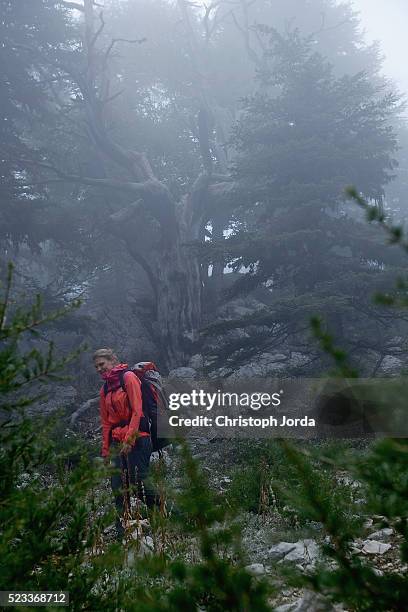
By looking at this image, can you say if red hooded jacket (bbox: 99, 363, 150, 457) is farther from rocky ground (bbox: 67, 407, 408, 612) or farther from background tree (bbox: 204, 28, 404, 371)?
background tree (bbox: 204, 28, 404, 371)

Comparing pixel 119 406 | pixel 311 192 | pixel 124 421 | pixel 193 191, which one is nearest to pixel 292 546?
Result: pixel 124 421

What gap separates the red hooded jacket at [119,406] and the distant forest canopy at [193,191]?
215 inches

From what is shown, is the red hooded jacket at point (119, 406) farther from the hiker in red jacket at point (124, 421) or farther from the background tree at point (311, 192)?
the background tree at point (311, 192)

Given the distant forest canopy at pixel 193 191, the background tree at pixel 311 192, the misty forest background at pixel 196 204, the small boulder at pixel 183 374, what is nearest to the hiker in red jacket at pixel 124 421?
the misty forest background at pixel 196 204

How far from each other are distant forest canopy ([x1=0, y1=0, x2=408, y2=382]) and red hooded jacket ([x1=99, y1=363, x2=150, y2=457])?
17.9ft

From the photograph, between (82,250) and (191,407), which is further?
(82,250)

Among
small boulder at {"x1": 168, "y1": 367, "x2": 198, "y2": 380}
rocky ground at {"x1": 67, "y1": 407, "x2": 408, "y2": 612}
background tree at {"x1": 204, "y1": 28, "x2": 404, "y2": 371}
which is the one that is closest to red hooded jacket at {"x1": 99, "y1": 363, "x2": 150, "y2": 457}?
rocky ground at {"x1": 67, "y1": 407, "x2": 408, "y2": 612}

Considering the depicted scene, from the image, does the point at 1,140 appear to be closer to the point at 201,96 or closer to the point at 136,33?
the point at 201,96

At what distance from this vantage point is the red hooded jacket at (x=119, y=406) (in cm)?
553

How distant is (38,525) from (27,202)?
14555 mm

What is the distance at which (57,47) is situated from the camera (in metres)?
19.1

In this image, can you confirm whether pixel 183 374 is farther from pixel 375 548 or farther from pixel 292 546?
pixel 375 548


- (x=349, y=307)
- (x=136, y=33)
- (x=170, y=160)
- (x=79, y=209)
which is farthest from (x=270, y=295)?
(x=136, y=33)

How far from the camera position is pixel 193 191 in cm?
1916
